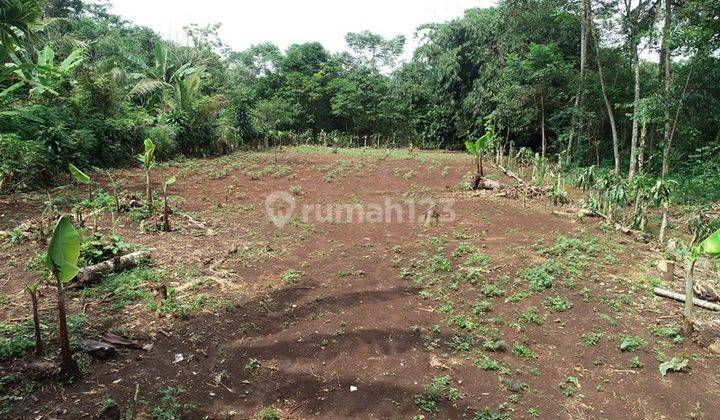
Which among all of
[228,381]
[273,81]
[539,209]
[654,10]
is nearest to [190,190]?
[228,381]

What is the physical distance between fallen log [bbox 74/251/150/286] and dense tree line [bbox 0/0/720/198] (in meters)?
3.34

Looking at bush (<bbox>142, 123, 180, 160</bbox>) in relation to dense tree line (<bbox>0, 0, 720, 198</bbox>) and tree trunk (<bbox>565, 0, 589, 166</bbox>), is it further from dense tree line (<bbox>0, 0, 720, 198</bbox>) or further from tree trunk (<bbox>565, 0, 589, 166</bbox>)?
tree trunk (<bbox>565, 0, 589, 166</bbox>)

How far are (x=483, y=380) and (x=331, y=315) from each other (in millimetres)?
1851

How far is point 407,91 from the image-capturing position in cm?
2511

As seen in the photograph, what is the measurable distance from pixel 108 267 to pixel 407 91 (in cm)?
2228

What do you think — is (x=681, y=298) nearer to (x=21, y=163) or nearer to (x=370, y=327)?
(x=370, y=327)

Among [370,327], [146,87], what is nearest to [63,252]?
[370,327]

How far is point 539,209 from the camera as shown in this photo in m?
9.42

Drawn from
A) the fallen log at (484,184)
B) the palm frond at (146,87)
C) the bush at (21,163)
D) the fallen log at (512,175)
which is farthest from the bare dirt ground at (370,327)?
the palm frond at (146,87)

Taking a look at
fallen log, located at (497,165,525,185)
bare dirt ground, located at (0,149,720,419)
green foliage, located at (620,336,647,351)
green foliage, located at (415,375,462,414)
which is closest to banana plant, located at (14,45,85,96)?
bare dirt ground, located at (0,149,720,419)

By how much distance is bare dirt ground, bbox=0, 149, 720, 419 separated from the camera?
333cm

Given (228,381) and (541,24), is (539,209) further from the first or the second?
(541,24)

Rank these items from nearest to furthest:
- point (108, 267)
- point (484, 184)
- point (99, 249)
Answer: point (108, 267) → point (99, 249) → point (484, 184)

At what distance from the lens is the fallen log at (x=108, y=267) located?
4956mm
